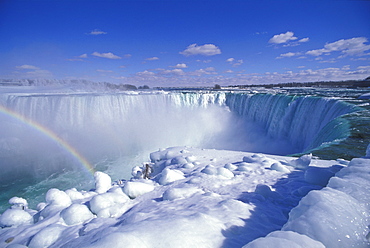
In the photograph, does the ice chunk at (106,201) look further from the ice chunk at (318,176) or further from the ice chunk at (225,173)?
the ice chunk at (318,176)

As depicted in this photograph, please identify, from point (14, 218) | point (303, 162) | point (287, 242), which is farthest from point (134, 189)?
point (303, 162)

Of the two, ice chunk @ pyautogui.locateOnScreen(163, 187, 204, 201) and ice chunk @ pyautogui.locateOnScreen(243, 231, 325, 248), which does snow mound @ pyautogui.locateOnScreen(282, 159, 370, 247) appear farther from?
ice chunk @ pyautogui.locateOnScreen(163, 187, 204, 201)

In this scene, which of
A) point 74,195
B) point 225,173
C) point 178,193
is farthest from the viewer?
point 74,195

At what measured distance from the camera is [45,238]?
2002mm

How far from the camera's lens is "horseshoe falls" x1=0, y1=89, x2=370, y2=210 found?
8984 mm

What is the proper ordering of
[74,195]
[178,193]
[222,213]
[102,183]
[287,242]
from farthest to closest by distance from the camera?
1. [102,183]
2. [74,195]
3. [178,193]
4. [222,213]
5. [287,242]

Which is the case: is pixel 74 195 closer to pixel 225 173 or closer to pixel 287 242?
pixel 225 173

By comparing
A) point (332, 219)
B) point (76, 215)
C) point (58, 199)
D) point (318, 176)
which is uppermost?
point (332, 219)

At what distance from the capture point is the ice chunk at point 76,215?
2365 millimetres

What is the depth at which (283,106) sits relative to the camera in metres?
14.6

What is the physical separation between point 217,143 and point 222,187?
15.9m

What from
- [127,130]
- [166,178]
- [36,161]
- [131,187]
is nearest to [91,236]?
[131,187]

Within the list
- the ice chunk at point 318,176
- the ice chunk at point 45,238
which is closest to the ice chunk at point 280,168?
the ice chunk at point 318,176

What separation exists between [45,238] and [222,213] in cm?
203
